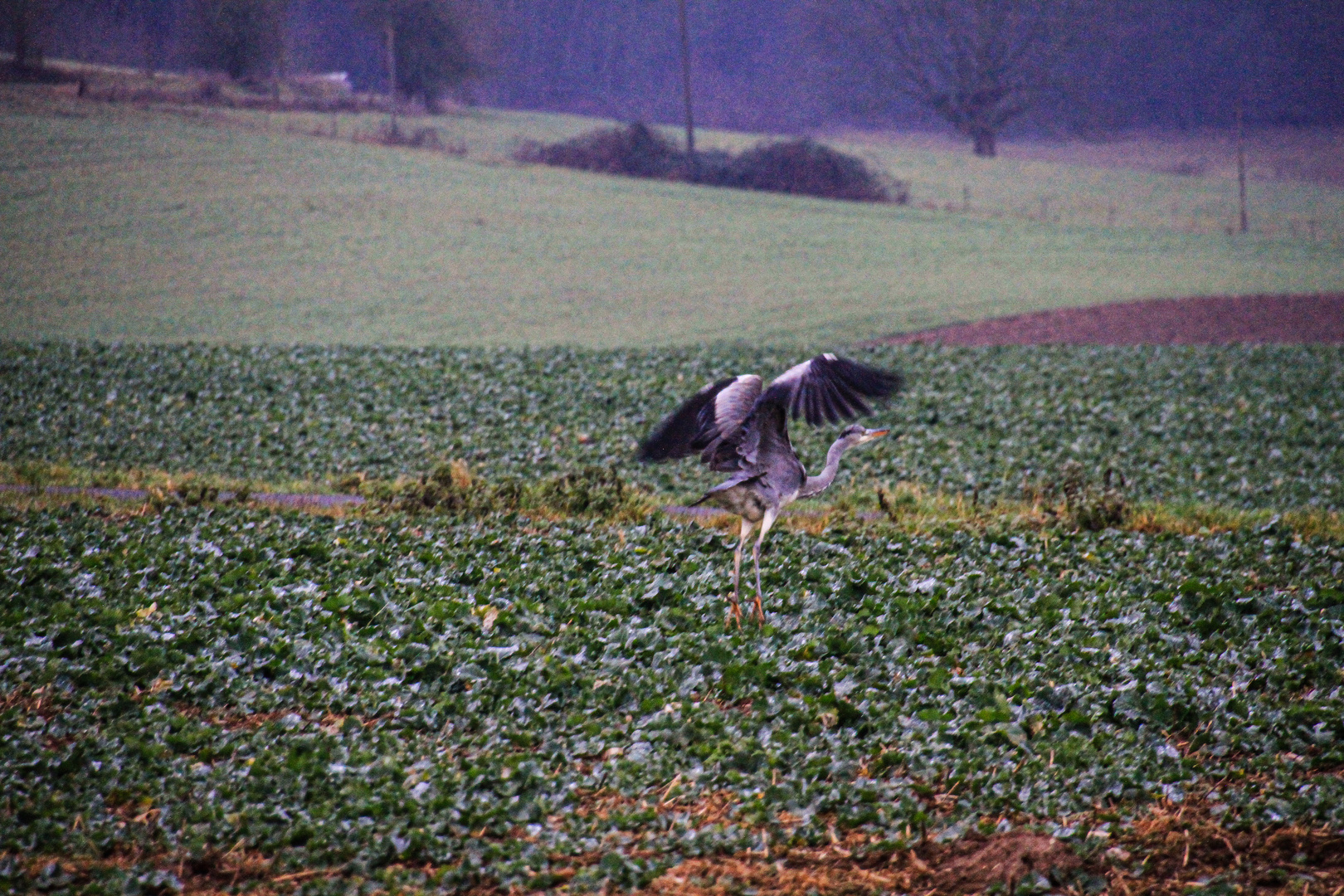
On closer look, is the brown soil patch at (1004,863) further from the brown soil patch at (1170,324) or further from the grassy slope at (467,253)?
the grassy slope at (467,253)

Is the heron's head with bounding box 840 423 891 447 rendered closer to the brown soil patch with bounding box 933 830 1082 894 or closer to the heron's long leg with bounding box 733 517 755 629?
the heron's long leg with bounding box 733 517 755 629

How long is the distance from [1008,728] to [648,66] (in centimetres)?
9152

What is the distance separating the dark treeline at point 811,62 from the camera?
7250 cm

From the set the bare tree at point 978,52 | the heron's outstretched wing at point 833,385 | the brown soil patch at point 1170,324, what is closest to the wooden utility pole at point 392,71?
the bare tree at point 978,52

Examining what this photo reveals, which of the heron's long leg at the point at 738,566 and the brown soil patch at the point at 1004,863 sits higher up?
Result: the heron's long leg at the point at 738,566

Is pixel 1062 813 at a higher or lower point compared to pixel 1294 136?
lower

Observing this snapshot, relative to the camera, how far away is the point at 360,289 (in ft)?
113

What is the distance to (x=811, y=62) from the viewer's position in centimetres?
8425

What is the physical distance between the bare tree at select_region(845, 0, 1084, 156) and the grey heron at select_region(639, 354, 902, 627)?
234 ft

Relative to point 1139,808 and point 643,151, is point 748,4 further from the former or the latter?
point 1139,808

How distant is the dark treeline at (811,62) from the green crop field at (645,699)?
52515 mm

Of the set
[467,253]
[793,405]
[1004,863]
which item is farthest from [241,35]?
[1004,863]

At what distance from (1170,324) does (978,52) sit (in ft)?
160

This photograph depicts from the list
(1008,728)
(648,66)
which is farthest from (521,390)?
(648,66)
